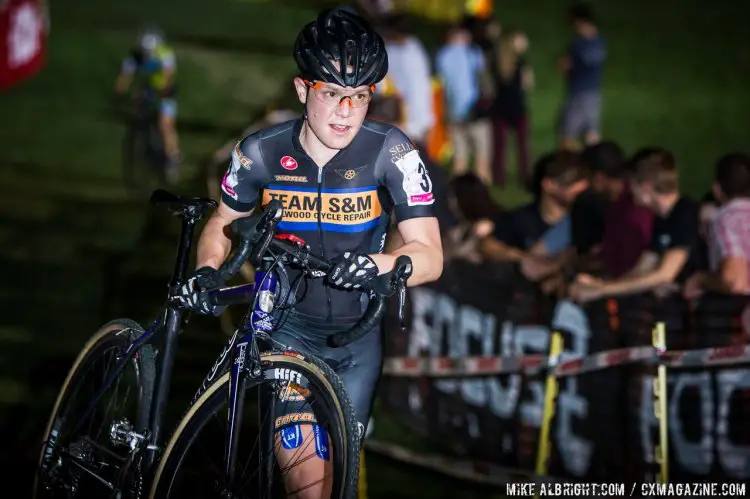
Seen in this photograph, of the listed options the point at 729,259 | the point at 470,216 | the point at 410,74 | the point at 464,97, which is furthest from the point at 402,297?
the point at 464,97

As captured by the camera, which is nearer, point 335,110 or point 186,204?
point 335,110

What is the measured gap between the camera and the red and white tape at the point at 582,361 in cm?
680

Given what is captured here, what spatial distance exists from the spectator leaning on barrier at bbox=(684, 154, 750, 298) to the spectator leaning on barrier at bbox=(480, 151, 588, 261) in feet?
3.85

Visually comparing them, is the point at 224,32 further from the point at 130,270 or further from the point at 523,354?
the point at 523,354

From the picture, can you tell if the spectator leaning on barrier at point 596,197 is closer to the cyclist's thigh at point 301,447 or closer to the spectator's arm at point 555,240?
the spectator's arm at point 555,240

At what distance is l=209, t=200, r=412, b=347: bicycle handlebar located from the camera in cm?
465

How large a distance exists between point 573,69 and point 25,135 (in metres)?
9.51

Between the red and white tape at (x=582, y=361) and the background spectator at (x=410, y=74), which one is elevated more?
the background spectator at (x=410, y=74)

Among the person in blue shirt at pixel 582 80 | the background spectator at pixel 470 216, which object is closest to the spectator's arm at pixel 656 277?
the background spectator at pixel 470 216

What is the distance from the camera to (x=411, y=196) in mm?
5094

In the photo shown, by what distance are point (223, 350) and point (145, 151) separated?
1295 centimetres

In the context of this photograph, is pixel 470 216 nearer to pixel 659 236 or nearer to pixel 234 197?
pixel 659 236

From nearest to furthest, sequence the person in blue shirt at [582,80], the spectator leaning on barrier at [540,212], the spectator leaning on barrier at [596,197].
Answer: the spectator leaning on barrier at [596,197] → the spectator leaning on barrier at [540,212] → the person in blue shirt at [582,80]

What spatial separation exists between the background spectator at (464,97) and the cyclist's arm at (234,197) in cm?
1161
